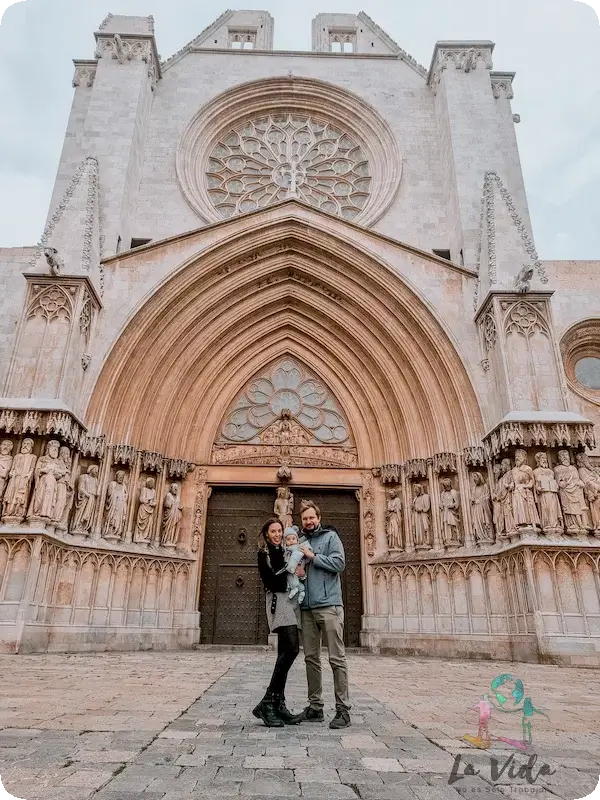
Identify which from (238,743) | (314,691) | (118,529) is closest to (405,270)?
(118,529)

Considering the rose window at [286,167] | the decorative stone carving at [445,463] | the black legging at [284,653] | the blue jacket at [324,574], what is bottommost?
the black legging at [284,653]

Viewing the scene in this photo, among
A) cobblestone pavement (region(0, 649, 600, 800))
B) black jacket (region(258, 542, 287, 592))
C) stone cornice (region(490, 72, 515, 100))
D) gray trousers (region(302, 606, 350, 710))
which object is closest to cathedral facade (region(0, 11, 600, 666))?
stone cornice (region(490, 72, 515, 100))

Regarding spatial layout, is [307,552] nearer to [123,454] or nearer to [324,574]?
[324,574]

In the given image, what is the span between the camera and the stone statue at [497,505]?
8703 millimetres

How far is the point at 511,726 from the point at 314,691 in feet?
3.88

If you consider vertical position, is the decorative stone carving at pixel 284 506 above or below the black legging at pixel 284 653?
above

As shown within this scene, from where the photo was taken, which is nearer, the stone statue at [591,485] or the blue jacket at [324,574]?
the blue jacket at [324,574]

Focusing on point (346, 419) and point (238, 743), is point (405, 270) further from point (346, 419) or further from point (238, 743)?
point (238, 743)

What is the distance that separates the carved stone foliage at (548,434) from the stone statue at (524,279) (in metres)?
2.47

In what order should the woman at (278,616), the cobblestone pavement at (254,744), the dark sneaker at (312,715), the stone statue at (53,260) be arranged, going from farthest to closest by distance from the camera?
the stone statue at (53,260) → the dark sneaker at (312,715) → the woman at (278,616) → the cobblestone pavement at (254,744)

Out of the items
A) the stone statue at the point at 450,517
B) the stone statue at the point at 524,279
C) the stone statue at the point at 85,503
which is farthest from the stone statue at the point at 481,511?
the stone statue at the point at 85,503

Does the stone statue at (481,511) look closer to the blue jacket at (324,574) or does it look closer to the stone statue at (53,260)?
the blue jacket at (324,574)

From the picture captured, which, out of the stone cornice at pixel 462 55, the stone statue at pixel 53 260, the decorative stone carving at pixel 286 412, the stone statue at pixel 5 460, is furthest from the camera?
the stone cornice at pixel 462 55

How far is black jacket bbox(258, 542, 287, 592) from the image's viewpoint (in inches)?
134
